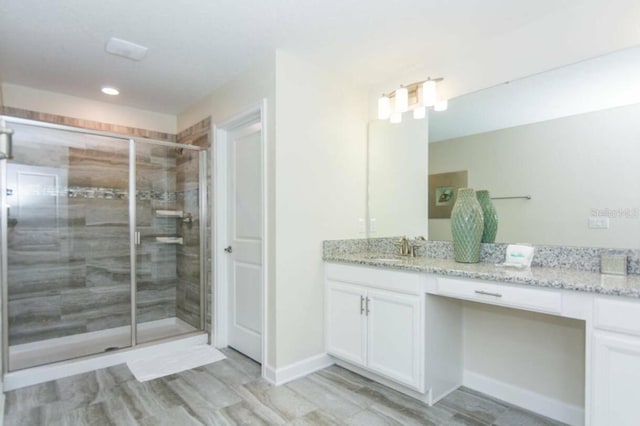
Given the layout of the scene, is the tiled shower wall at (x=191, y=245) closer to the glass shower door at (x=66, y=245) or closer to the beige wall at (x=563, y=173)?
the glass shower door at (x=66, y=245)

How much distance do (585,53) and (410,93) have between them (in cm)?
111

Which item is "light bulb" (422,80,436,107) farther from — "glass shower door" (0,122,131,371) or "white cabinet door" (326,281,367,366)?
"glass shower door" (0,122,131,371)

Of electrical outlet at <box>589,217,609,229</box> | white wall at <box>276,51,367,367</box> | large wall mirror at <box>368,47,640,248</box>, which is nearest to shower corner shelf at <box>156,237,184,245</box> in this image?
white wall at <box>276,51,367,367</box>

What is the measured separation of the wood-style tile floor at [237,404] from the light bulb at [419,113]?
1.97 metres

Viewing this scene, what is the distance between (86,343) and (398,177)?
10.5 ft

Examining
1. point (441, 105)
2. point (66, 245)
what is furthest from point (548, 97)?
point (66, 245)

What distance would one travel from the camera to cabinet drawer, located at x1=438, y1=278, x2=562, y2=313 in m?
1.64

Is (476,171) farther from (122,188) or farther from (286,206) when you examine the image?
(122,188)

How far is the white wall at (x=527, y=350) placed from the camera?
1.95 m

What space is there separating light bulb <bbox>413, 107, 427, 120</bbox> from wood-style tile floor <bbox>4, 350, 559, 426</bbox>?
6.45 feet

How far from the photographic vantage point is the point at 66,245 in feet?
10.9

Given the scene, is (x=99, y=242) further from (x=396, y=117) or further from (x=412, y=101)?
(x=412, y=101)

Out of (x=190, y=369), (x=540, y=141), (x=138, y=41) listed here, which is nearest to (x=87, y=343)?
(x=190, y=369)

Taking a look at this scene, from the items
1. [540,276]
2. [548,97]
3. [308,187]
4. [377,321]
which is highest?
[548,97]
